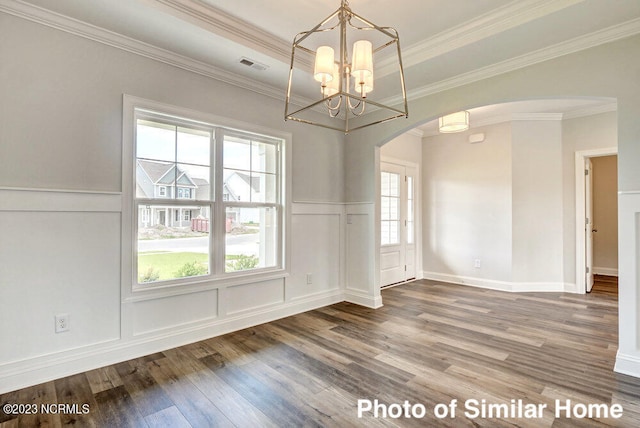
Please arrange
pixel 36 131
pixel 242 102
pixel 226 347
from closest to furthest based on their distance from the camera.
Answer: pixel 36 131
pixel 226 347
pixel 242 102

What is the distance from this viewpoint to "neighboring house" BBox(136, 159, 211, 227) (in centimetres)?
274

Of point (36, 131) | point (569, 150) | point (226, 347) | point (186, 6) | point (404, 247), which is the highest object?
point (186, 6)

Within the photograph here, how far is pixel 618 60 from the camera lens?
7.89 feet

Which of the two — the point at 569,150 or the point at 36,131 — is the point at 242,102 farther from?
the point at 569,150

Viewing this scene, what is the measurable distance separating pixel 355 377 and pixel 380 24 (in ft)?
9.43

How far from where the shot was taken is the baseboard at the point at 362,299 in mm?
4078

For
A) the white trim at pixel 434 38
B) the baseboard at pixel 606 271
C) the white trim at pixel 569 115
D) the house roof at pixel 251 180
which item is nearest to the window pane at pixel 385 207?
the white trim at pixel 569 115

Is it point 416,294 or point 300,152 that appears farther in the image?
point 416,294

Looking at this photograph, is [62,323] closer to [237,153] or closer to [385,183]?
[237,153]

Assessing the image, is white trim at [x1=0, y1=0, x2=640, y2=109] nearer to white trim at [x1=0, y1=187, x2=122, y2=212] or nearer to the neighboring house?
the neighboring house

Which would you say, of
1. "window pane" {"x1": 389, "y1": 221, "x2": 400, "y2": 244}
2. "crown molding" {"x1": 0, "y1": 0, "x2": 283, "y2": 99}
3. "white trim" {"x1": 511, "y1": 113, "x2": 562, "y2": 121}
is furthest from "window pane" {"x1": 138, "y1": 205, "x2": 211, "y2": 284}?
"white trim" {"x1": 511, "y1": 113, "x2": 562, "y2": 121}

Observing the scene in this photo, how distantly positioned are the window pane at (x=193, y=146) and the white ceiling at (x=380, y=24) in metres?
0.60

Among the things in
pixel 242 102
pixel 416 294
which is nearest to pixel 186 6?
pixel 242 102

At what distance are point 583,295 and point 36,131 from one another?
261 inches
